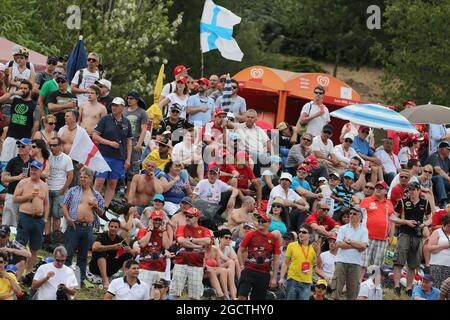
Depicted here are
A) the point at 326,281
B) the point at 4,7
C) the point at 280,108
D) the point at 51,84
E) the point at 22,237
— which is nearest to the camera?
the point at 22,237

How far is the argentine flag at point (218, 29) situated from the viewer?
1131 inches

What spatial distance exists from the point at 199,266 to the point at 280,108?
1135cm

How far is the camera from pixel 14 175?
67.5ft

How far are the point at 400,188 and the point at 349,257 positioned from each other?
2.89 meters

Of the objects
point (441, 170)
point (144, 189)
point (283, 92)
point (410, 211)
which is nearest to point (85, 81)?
point (144, 189)

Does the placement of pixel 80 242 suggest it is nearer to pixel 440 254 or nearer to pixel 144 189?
pixel 144 189

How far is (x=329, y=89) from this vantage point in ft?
106

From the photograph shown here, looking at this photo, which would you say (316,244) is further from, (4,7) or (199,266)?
(4,7)

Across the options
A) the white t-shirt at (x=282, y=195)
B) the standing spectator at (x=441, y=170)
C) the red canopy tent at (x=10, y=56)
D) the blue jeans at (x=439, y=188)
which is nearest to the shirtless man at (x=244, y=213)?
the white t-shirt at (x=282, y=195)

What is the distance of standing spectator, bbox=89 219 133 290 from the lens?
797 inches

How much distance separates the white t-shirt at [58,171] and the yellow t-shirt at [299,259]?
3467 mm

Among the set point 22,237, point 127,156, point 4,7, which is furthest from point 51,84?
point 4,7

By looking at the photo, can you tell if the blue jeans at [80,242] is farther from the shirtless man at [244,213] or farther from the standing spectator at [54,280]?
the shirtless man at [244,213]

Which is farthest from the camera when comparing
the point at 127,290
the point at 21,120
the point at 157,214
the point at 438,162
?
the point at 438,162
